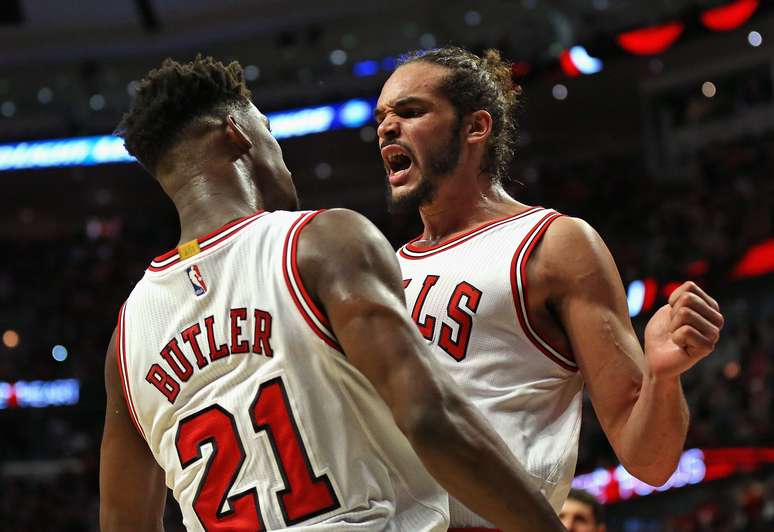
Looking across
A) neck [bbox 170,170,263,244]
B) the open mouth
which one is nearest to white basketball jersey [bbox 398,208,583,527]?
the open mouth

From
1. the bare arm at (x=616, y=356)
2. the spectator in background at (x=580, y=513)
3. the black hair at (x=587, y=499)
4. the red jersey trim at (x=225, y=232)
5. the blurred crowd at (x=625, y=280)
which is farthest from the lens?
the blurred crowd at (x=625, y=280)

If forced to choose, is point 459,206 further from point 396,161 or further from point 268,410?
point 268,410

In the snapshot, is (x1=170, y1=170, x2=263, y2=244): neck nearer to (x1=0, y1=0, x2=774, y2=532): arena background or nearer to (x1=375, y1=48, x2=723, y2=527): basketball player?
(x1=375, y1=48, x2=723, y2=527): basketball player

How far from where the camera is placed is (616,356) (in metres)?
2.95

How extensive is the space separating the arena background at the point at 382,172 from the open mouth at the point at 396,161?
11231 mm

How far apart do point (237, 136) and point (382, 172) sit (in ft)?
64.5

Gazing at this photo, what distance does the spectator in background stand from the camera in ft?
15.7

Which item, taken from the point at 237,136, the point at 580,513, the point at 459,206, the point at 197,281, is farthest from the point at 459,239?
the point at 580,513

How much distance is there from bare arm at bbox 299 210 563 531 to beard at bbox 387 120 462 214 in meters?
0.99

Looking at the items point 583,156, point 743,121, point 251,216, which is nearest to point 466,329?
point 251,216

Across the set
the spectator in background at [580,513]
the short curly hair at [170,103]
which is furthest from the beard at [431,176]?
the spectator in background at [580,513]

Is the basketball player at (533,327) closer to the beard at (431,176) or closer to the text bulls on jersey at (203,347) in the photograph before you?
the beard at (431,176)

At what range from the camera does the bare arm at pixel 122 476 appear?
2.88m

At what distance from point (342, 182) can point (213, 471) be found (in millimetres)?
20894
